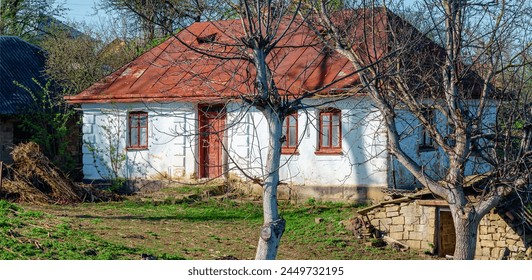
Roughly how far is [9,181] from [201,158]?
465 centimetres

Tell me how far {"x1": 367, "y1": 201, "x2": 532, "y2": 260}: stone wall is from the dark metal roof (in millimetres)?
12341

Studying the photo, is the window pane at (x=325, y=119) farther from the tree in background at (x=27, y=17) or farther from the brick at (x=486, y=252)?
the tree in background at (x=27, y=17)

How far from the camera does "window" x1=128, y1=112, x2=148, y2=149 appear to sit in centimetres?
2112

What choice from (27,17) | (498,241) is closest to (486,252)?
(498,241)

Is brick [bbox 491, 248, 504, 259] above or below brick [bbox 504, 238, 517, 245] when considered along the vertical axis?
below

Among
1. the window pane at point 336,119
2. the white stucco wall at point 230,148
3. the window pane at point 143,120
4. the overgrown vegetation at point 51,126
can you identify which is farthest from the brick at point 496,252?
the overgrown vegetation at point 51,126

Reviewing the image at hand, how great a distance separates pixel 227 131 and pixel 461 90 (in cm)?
837

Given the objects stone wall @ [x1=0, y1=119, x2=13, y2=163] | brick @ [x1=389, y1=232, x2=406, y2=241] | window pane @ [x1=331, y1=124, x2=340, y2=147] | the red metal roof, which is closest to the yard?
brick @ [x1=389, y1=232, x2=406, y2=241]

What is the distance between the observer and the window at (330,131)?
1877 cm

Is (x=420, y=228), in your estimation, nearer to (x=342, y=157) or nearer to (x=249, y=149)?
(x=342, y=157)

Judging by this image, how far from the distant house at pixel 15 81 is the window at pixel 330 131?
929 centimetres

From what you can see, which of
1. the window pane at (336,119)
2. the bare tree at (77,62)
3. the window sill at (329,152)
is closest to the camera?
the window sill at (329,152)

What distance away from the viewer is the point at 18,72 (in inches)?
1030

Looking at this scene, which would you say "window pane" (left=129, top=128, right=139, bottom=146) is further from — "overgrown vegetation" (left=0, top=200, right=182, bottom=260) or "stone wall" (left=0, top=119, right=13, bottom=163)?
"overgrown vegetation" (left=0, top=200, right=182, bottom=260)
